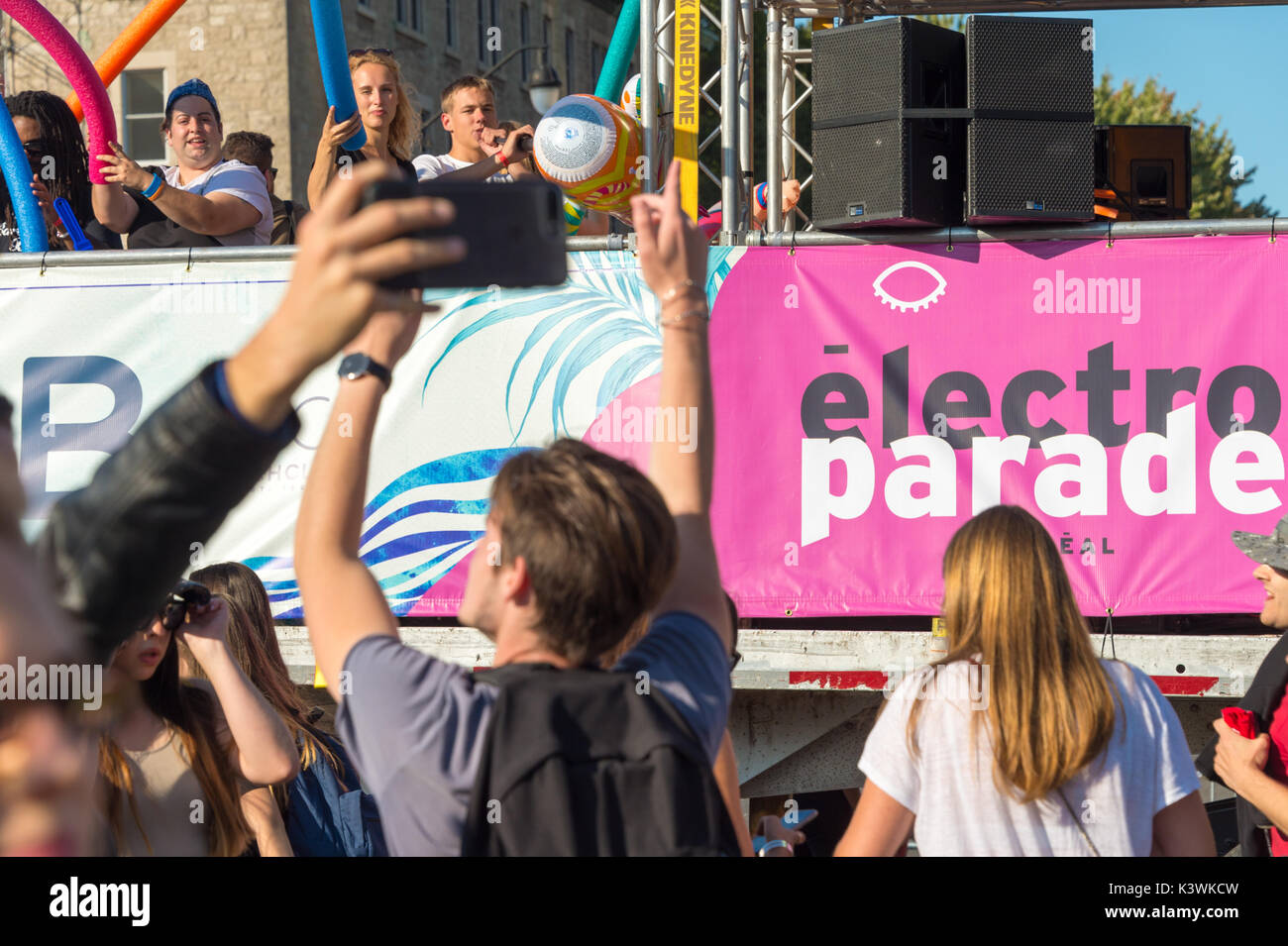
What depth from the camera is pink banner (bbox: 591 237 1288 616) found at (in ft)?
19.3

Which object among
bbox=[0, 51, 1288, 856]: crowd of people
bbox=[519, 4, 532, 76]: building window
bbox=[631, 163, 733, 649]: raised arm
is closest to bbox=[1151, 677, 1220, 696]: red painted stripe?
bbox=[0, 51, 1288, 856]: crowd of people

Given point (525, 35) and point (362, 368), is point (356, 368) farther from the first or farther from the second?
point (525, 35)

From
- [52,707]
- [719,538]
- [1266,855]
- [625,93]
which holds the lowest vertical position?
[1266,855]

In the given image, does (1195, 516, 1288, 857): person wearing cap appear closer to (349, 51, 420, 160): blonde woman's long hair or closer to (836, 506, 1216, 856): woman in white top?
(836, 506, 1216, 856): woman in white top

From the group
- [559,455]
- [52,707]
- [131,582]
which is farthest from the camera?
[559,455]

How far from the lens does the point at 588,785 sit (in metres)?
1.74

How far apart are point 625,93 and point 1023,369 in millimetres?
5989

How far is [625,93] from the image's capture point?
11156 mm

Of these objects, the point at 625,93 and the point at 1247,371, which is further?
the point at 625,93

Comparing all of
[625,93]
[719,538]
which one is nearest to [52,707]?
[719,538]

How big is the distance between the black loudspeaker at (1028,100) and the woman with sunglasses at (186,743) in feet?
13.6

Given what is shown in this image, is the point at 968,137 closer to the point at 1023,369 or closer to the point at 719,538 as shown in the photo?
the point at 1023,369

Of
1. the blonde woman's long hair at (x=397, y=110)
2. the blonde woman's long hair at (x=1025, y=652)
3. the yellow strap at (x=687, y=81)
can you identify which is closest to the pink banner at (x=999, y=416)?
the yellow strap at (x=687, y=81)

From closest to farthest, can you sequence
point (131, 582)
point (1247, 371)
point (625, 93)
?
point (131, 582) → point (1247, 371) → point (625, 93)
